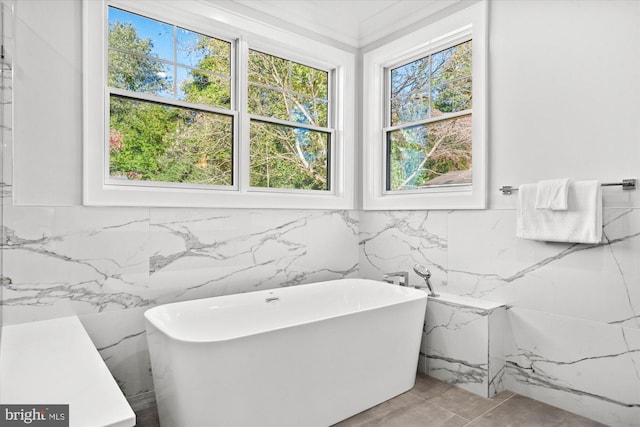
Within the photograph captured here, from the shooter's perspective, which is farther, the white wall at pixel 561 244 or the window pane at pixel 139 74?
the window pane at pixel 139 74

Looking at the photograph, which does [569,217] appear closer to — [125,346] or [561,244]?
[561,244]

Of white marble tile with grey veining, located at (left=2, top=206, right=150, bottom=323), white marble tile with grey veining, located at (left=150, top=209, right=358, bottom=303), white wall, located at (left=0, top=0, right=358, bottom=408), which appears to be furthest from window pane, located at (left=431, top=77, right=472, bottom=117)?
white marble tile with grey veining, located at (left=2, top=206, right=150, bottom=323)

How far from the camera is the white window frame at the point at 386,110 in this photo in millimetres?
2543

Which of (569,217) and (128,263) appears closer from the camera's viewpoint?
(569,217)

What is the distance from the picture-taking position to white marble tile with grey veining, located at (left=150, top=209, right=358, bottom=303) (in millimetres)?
2357

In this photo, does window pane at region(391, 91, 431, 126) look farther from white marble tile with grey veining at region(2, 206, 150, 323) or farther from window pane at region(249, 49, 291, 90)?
white marble tile with grey veining at region(2, 206, 150, 323)

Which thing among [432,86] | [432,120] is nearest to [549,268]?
[432,120]

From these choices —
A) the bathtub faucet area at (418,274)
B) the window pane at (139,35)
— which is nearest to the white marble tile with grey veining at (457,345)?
the bathtub faucet area at (418,274)

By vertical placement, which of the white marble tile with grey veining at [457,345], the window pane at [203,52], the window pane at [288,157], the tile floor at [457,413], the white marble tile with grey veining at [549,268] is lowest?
the tile floor at [457,413]

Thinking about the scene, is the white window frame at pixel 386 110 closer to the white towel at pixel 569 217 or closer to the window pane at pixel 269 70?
the white towel at pixel 569 217

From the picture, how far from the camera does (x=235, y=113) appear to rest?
2.74 m

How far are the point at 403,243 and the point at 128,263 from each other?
1.97 m

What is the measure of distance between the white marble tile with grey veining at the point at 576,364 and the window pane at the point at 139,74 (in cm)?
266

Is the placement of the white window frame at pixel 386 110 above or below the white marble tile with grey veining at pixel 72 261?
above
